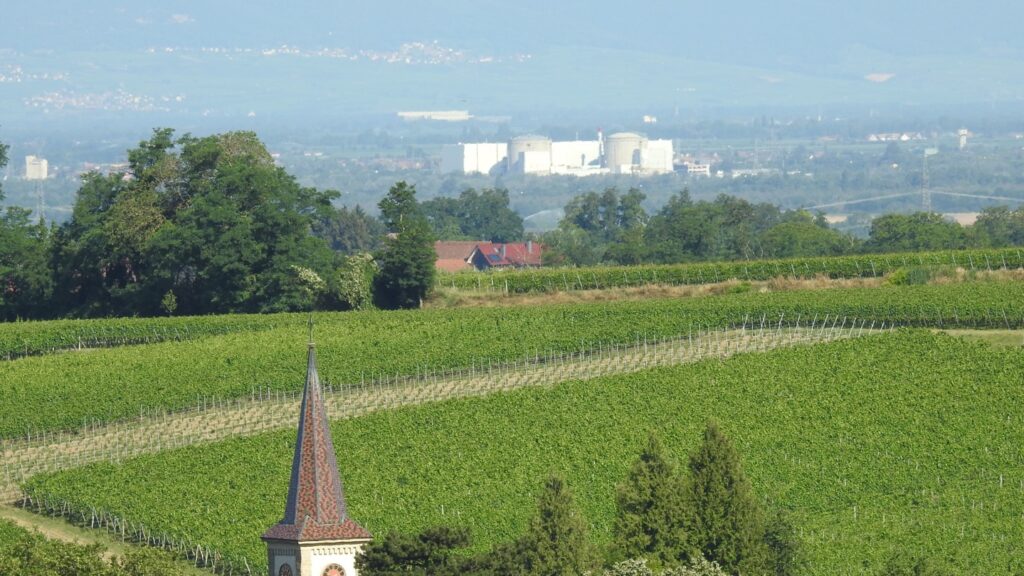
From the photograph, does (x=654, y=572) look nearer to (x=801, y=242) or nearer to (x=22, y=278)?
(x=22, y=278)

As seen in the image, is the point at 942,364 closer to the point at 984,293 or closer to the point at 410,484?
the point at 984,293

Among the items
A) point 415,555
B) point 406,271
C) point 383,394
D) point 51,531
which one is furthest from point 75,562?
point 406,271

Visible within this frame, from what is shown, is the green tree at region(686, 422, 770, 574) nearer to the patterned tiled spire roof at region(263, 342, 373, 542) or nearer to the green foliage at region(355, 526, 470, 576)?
the green foliage at region(355, 526, 470, 576)

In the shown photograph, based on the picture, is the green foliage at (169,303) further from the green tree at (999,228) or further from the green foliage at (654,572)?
the green foliage at (654,572)

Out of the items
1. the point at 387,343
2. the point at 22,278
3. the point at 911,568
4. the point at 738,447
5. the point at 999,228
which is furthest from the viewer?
the point at 999,228

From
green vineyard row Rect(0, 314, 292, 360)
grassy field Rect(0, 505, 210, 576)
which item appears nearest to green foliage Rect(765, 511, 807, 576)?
grassy field Rect(0, 505, 210, 576)

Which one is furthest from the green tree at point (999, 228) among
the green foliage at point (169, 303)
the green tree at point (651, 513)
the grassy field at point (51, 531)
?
the green tree at point (651, 513)
